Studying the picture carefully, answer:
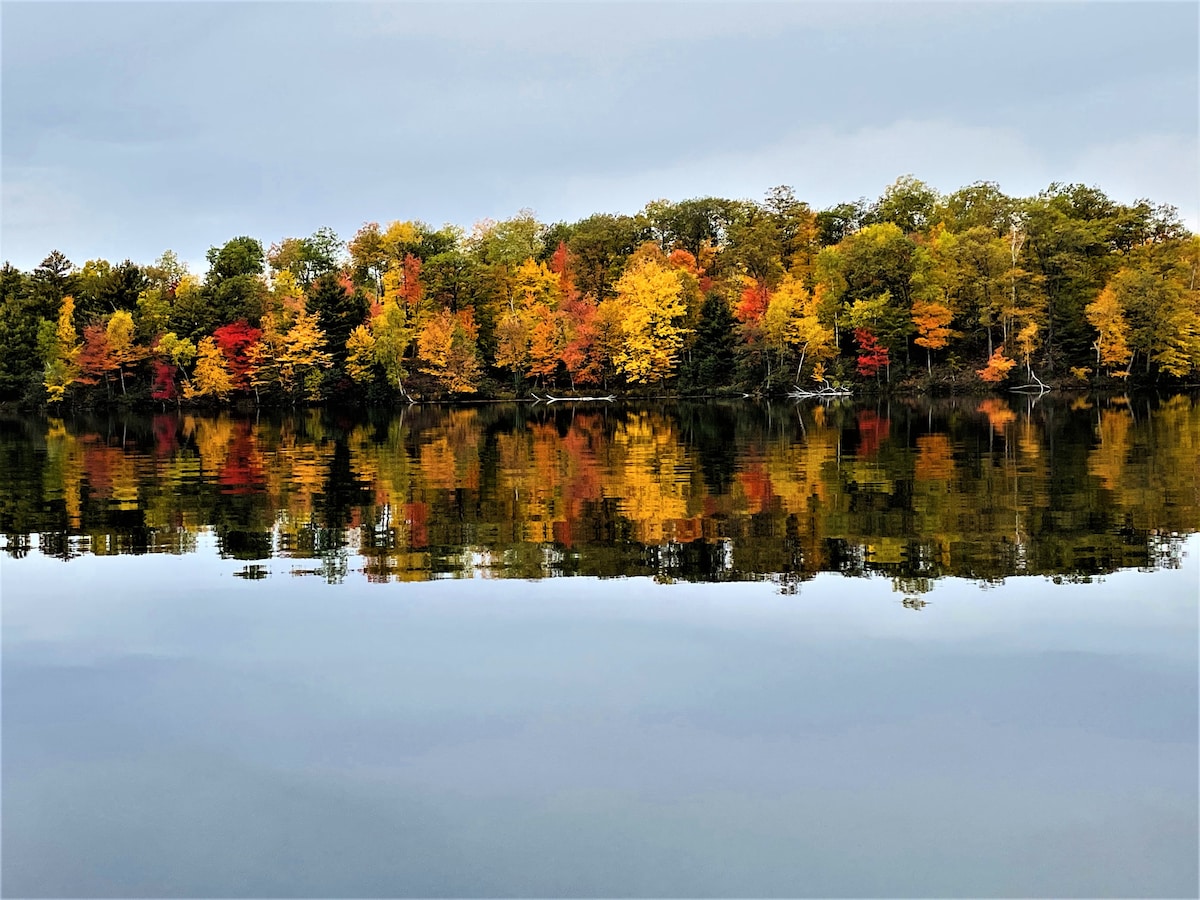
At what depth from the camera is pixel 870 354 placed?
2906 inches

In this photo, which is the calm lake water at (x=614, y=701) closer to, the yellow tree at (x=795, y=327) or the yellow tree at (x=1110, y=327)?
A: the yellow tree at (x=795, y=327)

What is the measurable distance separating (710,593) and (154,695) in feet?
18.7

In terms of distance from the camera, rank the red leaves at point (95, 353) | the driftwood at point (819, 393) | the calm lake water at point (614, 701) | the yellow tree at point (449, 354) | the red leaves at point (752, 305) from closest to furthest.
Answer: the calm lake water at point (614, 701) → the driftwood at point (819, 393) → the red leaves at point (752, 305) → the yellow tree at point (449, 354) → the red leaves at point (95, 353)

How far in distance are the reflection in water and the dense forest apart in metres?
35.8

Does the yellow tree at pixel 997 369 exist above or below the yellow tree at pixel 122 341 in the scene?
below

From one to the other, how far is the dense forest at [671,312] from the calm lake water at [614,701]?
58309 millimetres

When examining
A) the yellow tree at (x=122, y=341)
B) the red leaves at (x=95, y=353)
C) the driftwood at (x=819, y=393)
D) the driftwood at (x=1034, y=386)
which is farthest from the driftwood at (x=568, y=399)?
the red leaves at (x=95, y=353)

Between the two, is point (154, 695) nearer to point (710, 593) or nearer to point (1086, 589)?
point (710, 593)

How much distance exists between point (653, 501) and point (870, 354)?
5942 cm

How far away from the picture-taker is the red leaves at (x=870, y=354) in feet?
237

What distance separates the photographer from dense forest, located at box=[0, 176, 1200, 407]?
71812 mm

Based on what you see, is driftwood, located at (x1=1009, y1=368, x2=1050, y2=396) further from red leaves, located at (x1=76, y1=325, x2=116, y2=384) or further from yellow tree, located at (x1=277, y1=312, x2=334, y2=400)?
red leaves, located at (x1=76, y1=325, x2=116, y2=384)

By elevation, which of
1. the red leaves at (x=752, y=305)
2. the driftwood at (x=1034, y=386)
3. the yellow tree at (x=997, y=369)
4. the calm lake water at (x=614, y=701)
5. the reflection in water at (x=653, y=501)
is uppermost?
the red leaves at (x=752, y=305)

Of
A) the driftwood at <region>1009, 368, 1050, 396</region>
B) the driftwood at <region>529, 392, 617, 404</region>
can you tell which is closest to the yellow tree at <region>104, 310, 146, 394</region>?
the driftwood at <region>529, 392, 617, 404</region>
